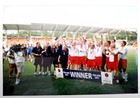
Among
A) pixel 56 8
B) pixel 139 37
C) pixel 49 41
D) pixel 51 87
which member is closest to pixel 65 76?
pixel 51 87

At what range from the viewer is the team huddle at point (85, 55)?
2.51 metres

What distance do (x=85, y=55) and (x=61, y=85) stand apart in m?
0.40

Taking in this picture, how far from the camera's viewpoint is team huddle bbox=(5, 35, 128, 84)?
8.24 feet

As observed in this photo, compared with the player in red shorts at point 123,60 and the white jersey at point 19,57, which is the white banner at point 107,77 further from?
the white jersey at point 19,57

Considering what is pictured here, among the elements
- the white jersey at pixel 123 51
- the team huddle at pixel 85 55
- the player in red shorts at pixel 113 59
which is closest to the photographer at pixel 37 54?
the team huddle at pixel 85 55

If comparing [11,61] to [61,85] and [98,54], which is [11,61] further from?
[98,54]

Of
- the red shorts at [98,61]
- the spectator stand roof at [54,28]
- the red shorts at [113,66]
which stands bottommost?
the red shorts at [113,66]

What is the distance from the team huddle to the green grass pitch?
0.25 ft

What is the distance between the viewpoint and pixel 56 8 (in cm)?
251

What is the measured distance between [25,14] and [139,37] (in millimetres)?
1220

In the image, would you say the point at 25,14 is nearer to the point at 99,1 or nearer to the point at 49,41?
the point at 49,41

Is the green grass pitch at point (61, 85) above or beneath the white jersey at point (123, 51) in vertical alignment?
beneath

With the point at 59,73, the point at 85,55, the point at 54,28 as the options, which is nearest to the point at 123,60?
the point at 85,55

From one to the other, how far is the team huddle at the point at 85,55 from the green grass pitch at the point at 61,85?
3.0 inches
